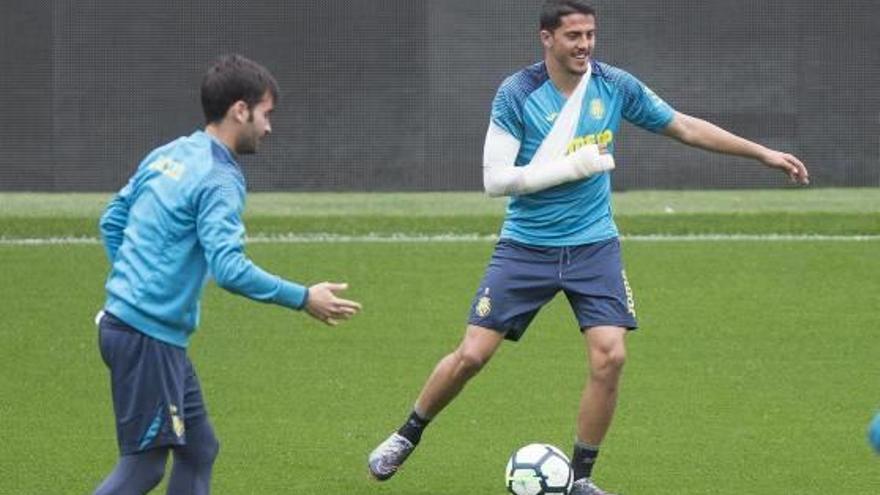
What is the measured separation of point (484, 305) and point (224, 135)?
2.37 metres

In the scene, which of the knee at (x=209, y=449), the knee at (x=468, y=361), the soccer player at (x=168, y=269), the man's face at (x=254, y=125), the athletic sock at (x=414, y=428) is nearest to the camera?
Result: the soccer player at (x=168, y=269)

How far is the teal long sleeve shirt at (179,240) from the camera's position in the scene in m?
6.46

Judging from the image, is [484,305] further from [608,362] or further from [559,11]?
[559,11]

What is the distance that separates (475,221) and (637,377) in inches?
284

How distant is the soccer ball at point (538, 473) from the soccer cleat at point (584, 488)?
18 centimetres

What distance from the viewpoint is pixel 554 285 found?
8.73 metres

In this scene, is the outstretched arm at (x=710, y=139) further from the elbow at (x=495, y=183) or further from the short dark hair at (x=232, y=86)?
the short dark hair at (x=232, y=86)

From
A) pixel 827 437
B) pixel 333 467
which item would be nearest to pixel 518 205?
pixel 333 467

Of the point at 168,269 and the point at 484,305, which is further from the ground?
the point at 168,269

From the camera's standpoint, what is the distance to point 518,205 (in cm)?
881

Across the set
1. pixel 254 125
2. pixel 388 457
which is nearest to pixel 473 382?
pixel 388 457

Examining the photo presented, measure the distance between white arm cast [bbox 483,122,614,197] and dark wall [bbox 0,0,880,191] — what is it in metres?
13.0

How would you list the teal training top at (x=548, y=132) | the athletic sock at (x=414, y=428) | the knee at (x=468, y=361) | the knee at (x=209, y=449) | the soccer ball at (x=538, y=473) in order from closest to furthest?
the knee at (x=209, y=449), the soccer ball at (x=538, y=473), the teal training top at (x=548, y=132), the knee at (x=468, y=361), the athletic sock at (x=414, y=428)

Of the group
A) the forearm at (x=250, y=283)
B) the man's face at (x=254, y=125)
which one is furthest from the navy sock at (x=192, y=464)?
the man's face at (x=254, y=125)
